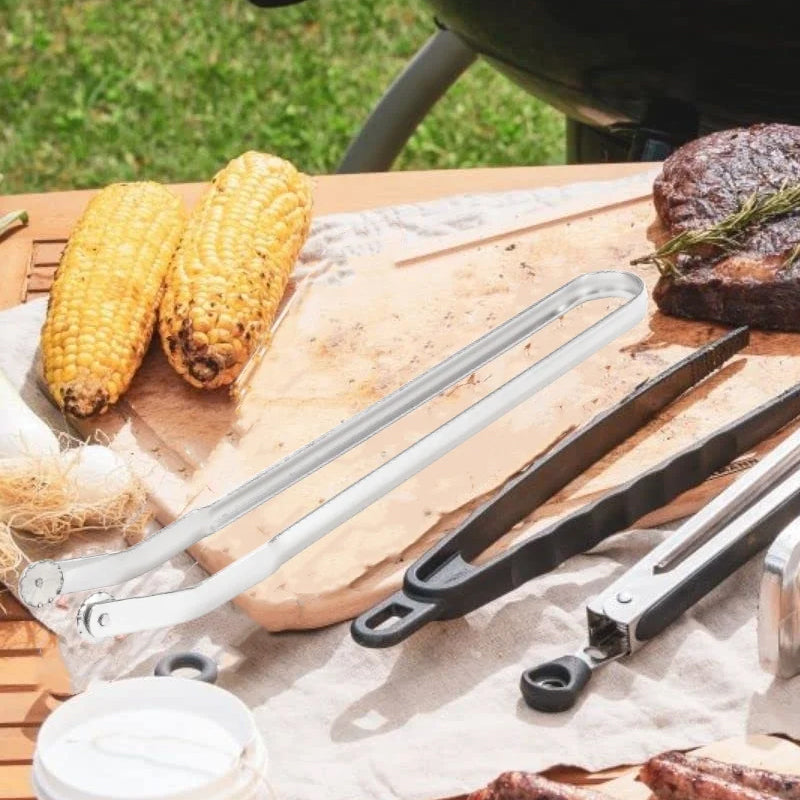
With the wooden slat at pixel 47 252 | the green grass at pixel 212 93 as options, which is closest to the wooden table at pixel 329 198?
the wooden slat at pixel 47 252

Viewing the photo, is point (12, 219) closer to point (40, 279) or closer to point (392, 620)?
point (40, 279)

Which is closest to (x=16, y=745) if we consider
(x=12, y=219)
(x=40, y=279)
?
(x=40, y=279)

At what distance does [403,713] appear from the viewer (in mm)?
1957

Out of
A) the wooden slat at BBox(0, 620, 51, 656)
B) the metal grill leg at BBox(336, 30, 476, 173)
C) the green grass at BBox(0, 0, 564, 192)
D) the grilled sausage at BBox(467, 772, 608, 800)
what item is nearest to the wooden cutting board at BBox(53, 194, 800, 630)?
the wooden slat at BBox(0, 620, 51, 656)

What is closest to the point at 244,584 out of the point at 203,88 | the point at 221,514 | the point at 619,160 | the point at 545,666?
the point at 221,514

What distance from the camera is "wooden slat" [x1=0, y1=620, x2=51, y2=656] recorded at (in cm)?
215

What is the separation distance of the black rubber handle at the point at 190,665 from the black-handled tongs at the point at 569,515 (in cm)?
19

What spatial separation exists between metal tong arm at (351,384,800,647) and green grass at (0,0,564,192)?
3.72 meters

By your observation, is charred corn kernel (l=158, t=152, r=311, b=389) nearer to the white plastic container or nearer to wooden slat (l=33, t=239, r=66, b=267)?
wooden slat (l=33, t=239, r=66, b=267)

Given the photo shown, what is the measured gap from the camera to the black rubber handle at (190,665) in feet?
6.43

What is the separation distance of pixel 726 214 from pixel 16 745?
152 centimetres

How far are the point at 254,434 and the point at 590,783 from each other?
88cm

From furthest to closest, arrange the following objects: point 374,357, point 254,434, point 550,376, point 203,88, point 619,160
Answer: point 203,88, point 619,160, point 374,357, point 254,434, point 550,376

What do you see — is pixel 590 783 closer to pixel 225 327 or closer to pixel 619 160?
pixel 225 327
